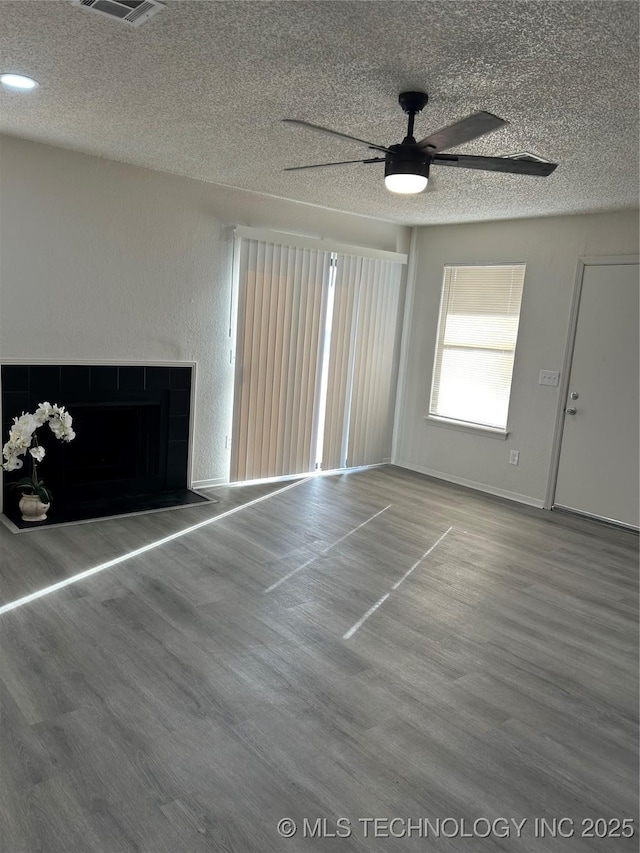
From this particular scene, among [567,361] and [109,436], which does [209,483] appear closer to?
[109,436]

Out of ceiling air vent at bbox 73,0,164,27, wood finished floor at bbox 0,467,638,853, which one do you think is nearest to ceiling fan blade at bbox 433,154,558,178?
ceiling air vent at bbox 73,0,164,27

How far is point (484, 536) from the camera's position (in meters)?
4.59

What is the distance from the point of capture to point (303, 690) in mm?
2527

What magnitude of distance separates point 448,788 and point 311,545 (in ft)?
7.11

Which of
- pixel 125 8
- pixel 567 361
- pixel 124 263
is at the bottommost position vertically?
pixel 567 361

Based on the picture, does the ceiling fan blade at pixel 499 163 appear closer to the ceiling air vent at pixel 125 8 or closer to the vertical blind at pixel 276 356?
the ceiling air vent at pixel 125 8

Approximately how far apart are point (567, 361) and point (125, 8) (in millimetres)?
4160

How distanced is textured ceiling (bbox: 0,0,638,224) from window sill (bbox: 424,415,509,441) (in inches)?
86.5

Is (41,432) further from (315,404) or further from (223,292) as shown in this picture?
(315,404)

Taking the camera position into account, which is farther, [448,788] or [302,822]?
[448,788]

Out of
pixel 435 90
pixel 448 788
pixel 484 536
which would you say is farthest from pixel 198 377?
pixel 448 788

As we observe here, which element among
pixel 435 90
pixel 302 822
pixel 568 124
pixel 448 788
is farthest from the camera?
pixel 568 124

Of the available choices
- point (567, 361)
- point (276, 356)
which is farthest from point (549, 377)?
point (276, 356)

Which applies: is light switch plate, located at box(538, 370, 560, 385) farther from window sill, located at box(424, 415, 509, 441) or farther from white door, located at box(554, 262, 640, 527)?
window sill, located at box(424, 415, 509, 441)
